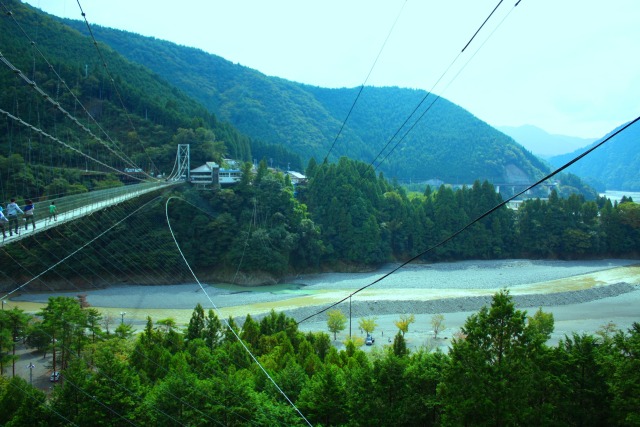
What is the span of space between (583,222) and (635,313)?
44.8ft

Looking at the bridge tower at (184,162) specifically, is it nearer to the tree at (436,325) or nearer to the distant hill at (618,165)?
the tree at (436,325)

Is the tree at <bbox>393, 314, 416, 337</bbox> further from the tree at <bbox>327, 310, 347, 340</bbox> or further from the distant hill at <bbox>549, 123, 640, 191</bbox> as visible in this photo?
the distant hill at <bbox>549, 123, 640, 191</bbox>

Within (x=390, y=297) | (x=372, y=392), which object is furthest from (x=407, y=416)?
(x=390, y=297)

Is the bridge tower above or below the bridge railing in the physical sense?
above

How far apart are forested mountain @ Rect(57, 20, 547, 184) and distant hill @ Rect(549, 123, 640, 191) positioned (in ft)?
71.5

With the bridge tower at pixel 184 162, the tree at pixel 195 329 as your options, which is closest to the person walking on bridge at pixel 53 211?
the tree at pixel 195 329

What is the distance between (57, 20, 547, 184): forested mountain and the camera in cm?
6344

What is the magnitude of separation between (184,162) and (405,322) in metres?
17.3

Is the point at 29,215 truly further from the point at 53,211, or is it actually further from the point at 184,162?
the point at 184,162

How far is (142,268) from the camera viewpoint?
23391mm

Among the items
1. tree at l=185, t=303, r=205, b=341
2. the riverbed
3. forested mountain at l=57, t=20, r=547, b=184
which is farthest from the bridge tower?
forested mountain at l=57, t=20, r=547, b=184

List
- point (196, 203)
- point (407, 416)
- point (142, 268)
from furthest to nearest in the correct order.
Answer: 1. point (196, 203)
2. point (142, 268)
3. point (407, 416)

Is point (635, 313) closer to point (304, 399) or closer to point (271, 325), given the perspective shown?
point (271, 325)

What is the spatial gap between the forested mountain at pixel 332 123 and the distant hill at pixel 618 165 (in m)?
21.8
